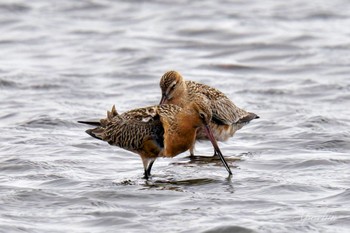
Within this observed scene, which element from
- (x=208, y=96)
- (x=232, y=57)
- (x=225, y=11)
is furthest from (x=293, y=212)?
(x=225, y=11)

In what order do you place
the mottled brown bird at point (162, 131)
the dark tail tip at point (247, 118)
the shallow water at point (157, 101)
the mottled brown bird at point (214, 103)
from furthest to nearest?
the dark tail tip at point (247, 118) → the mottled brown bird at point (214, 103) → the mottled brown bird at point (162, 131) → the shallow water at point (157, 101)

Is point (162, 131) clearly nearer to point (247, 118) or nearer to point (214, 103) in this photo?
point (214, 103)

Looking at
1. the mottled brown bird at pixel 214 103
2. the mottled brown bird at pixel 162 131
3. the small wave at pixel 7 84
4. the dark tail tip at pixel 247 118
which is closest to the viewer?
the mottled brown bird at pixel 162 131

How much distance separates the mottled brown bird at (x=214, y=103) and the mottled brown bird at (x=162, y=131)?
1.26 metres

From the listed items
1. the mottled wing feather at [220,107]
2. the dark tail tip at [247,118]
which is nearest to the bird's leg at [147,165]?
the mottled wing feather at [220,107]

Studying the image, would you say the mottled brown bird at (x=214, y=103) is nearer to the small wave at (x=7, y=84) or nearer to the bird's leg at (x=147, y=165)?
the bird's leg at (x=147, y=165)

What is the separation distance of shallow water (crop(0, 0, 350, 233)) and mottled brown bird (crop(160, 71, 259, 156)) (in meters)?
0.25

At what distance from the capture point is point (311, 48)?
18.5 meters

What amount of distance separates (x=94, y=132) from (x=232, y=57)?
293 inches

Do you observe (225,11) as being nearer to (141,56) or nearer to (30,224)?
(141,56)

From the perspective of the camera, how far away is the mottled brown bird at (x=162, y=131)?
34.3ft

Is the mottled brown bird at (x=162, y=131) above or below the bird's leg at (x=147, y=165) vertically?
above

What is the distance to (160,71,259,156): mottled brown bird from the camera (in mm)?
12000

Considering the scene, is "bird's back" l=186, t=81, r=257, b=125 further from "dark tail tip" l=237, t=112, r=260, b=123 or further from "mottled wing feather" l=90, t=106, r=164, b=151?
"mottled wing feather" l=90, t=106, r=164, b=151
